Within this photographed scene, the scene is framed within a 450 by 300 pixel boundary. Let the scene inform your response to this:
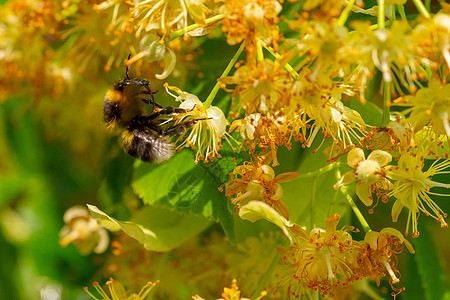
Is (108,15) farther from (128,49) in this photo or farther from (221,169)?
(221,169)

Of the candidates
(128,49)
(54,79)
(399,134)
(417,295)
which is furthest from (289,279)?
(54,79)

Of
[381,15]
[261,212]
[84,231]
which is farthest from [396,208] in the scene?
[84,231]

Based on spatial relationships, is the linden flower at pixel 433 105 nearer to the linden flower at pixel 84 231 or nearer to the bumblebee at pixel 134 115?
the bumblebee at pixel 134 115

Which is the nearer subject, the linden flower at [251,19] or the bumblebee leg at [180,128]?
the linden flower at [251,19]

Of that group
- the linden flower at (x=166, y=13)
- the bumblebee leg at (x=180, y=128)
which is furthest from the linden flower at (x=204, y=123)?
the linden flower at (x=166, y=13)

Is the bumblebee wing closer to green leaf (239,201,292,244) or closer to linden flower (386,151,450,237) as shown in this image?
green leaf (239,201,292,244)

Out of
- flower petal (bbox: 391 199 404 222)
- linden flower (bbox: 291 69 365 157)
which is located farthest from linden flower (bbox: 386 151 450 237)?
linden flower (bbox: 291 69 365 157)

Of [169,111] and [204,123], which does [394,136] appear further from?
[169,111]
